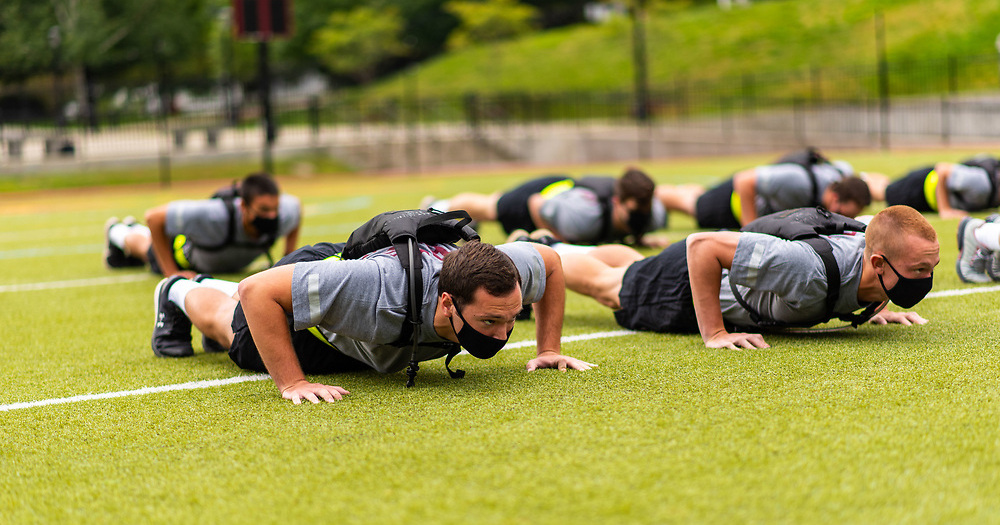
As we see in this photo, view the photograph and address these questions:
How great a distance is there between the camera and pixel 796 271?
4.58 meters

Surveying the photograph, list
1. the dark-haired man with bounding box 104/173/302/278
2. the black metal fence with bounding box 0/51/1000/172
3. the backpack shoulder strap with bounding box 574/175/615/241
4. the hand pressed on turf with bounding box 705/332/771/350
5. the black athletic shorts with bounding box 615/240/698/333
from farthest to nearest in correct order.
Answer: the black metal fence with bounding box 0/51/1000/172 → the backpack shoulder strap with bounding box 574/175/615/241 → the dark-haired man with bounding box 104/173/302/278 → the black athletic shorts with bounding box 615/240/698/333 → the hand pressed on turf with bounding box 705/332/771/350

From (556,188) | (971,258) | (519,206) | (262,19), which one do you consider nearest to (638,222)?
(556,188)

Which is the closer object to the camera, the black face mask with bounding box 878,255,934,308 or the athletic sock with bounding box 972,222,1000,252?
the black face mask with bounding box 878,255,934,308

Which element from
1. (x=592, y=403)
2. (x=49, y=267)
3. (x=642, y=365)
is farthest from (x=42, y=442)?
(x=49, y=267)

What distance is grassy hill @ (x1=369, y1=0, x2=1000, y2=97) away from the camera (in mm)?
36281

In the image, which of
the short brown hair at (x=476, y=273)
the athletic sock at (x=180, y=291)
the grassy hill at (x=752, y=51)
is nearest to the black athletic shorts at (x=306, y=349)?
the athletic sock at (x=180, y=291)

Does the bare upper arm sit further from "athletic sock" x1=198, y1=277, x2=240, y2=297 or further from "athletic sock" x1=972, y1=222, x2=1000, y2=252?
"athletic sock" x1=972, y1=222, x2=1000, y2=252

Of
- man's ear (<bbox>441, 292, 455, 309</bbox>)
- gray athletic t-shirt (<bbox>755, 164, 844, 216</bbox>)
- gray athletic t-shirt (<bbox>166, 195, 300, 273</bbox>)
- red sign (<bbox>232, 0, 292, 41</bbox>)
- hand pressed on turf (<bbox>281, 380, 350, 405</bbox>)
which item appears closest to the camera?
man's ear (<bbox>441, 292, 455, 309</bbox>)

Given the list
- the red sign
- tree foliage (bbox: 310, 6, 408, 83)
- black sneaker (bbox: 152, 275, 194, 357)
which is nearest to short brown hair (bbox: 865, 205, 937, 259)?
black sneaker (bbox: 152, 275, 194, 357)

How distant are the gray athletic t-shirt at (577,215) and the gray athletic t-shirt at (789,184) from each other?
3.41ft

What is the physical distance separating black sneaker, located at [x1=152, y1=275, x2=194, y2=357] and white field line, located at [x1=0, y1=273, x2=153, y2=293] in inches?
143

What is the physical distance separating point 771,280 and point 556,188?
4557 mm

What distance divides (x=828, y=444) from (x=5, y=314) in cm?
632

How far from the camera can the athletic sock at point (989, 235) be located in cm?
639
